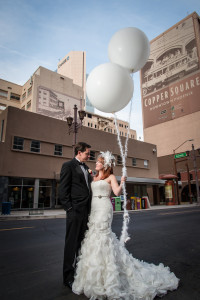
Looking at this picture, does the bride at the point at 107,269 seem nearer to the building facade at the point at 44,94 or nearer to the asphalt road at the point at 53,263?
the asphalt road at the point at 53,263

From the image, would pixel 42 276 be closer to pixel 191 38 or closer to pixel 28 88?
pixel 28 88

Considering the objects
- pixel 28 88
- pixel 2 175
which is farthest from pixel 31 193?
pixel 28 88

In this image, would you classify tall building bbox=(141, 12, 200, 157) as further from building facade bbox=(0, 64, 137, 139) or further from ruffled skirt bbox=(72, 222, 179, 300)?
ruffled skirt bbox=(72, 222, 179, 300)

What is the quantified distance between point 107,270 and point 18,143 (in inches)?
721

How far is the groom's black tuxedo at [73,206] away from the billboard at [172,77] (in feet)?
180

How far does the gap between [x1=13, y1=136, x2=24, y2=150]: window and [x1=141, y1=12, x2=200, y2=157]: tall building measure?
1684 inches

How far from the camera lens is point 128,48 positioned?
4.33m

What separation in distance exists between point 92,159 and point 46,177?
Result: 6.68m

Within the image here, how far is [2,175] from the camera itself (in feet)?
57.0

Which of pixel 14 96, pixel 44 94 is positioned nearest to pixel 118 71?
pixel 44 94

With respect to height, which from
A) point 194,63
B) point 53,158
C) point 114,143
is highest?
point 194,63

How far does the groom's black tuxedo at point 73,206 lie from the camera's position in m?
2.80

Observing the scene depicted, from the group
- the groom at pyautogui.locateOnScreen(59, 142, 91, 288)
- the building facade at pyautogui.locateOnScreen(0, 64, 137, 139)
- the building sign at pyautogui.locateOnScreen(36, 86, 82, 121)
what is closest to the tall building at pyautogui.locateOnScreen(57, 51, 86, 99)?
the building facade at pyautogui.locateOnScreen(0, 64, 137, 139)

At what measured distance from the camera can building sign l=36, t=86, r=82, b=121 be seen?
43.8 m
